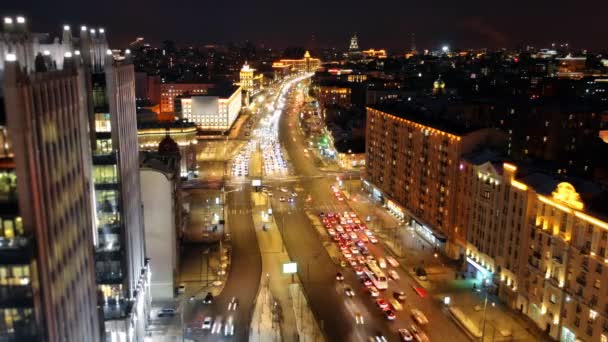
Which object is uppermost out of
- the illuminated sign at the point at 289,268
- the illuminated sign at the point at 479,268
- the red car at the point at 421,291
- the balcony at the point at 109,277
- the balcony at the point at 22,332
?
the balcony at the point at 22,332

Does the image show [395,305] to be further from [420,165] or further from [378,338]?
[420,165]

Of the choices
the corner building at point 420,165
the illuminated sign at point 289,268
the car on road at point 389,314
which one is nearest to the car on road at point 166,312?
the illuminated sign at point 289,268

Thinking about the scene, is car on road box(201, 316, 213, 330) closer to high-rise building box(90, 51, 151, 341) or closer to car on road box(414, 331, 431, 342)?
high-rise building box(90, 51, 151, 341)

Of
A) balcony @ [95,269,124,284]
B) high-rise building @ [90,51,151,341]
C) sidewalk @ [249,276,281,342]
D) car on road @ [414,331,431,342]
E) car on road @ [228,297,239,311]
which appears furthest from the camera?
car on road @ [228,297,239,311]

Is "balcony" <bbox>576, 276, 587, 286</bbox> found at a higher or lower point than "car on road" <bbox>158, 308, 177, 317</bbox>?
higher

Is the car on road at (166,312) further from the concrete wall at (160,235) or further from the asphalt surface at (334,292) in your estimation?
the asphalt surface at (334,292)

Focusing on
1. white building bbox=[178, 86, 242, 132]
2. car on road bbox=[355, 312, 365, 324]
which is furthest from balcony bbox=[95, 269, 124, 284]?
white building bbox=[178, 86, 242, 132]

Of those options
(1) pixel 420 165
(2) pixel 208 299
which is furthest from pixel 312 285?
(1) pixel 420 165
